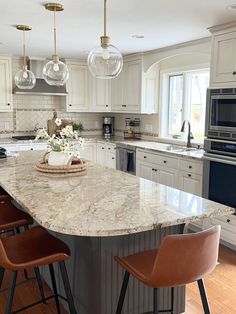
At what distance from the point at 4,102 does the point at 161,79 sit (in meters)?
2.57

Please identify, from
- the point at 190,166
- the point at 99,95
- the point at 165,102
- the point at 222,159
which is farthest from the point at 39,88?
the point at 222,159

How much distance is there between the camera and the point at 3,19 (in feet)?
10.7

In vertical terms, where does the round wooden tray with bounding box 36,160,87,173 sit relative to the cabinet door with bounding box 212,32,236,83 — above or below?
below

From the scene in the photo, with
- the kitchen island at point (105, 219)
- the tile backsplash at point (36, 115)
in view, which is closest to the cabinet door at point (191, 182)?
the kitchen island at point (105, 219)

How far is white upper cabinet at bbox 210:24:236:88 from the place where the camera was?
341 centimetres

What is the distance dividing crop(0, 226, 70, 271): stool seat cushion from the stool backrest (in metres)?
0.55

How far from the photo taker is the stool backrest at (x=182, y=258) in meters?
1.57

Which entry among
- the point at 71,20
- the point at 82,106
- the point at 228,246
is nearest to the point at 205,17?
the point at 71,20

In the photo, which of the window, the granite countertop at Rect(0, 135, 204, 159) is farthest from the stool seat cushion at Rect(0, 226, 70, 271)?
the window

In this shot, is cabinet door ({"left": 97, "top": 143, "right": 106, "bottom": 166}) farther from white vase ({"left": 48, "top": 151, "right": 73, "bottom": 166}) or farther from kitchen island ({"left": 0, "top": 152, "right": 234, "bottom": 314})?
kitchen island ({"left": 0, "top": 152, "right": 234, "bottom": 314})

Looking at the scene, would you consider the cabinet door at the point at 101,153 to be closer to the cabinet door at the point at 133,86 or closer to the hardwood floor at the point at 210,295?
the cabinet door at the point at 133,86

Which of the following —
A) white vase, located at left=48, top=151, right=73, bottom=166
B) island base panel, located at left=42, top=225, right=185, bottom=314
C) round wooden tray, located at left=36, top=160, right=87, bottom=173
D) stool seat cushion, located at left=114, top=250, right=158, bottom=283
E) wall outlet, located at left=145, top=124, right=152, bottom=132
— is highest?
wall outlet, located at left=145, top=124, right=152, bottom=132

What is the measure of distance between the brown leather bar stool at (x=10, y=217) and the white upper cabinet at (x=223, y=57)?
2335mm

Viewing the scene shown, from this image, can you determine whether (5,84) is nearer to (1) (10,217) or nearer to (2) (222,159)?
(1) (10,217)
